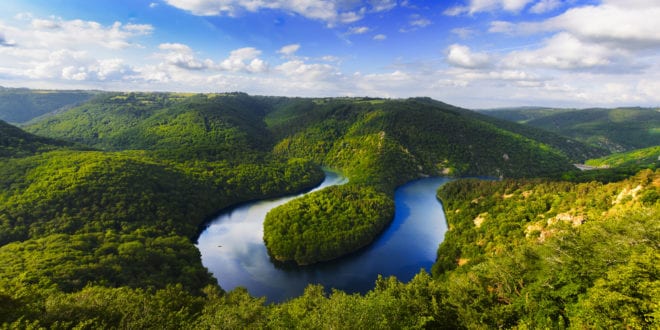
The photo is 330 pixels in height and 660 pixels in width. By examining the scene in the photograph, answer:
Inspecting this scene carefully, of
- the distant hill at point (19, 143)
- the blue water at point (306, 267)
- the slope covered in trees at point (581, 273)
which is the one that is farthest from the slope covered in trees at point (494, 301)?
the distant hill at point (19, 143)

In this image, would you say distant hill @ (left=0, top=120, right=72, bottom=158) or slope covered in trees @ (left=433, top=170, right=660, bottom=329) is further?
distant hill @ (left=0, top=120, right=72, bottom=158)

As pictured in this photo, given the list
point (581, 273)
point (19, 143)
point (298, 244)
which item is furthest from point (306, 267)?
point (19, 143)

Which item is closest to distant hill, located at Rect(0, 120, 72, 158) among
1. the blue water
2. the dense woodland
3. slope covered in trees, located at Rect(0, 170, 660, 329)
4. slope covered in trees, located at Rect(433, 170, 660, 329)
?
the dense woodland

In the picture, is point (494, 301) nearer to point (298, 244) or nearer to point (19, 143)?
point (298, 244)

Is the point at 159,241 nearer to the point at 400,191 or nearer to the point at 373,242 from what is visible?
the point at 373,242

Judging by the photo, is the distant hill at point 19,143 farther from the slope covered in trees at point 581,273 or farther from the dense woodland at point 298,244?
the slope covered in trees at point 581,273

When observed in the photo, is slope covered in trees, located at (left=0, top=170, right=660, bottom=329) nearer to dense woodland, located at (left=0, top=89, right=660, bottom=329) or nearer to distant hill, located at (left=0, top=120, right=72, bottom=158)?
dense woodland, located at (left=0, top=89, right=660, bottom=329)
